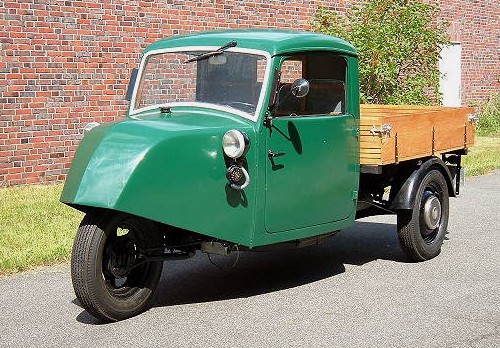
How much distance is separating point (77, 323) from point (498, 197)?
6871 millimetres

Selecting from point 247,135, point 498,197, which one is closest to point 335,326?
point 247,135

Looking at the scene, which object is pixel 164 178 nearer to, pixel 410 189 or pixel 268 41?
pixel 268 41

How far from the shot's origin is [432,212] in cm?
757

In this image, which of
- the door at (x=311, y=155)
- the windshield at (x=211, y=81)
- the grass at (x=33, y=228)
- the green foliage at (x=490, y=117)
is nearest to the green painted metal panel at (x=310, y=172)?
the door at (x=311, y=155)

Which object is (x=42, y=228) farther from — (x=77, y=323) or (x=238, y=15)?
(x=238, y=15)

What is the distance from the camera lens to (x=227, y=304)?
20.0 feet

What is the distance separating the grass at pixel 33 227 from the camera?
24.0 ft

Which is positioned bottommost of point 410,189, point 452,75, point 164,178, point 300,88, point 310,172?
point 410,189

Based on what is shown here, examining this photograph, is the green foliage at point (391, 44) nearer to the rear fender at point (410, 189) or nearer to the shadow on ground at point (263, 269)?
the shadow on ground at point (263, 269)

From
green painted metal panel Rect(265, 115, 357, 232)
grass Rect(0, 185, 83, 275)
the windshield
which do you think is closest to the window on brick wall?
grass Rect(0, 185, 83, 275)

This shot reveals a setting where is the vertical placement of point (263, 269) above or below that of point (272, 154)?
below

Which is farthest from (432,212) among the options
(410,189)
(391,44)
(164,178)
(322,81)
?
(391,44)

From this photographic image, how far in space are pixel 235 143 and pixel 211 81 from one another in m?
0.85

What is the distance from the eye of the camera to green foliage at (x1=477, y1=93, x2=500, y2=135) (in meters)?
19.5
